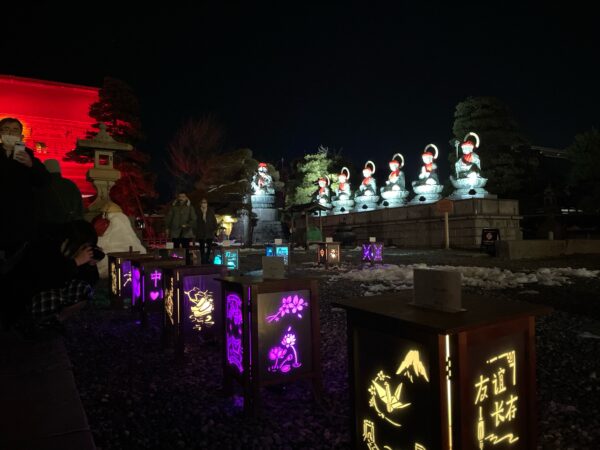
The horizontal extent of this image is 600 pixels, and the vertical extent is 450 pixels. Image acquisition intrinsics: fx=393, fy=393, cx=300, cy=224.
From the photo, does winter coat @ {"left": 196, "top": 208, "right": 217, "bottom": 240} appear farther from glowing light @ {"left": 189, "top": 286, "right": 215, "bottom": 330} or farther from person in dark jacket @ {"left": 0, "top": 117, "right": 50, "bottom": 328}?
glowing light @ {"left": 189, "top": 286, "right": 215, "bottom": 330}

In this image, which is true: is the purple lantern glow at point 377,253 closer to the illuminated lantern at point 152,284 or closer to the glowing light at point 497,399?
the illuminated lantern at point 152,284

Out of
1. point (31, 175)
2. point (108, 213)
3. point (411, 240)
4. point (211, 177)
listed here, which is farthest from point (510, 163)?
point (31, 175)

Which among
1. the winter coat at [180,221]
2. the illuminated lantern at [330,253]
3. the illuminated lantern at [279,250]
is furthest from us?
the illuminated lantern at [330,253]

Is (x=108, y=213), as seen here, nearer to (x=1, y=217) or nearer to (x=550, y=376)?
(x=1, y=217)

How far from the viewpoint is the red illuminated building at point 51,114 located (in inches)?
866

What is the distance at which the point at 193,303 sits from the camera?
13.1ft

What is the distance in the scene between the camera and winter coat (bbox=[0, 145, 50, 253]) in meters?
3.94

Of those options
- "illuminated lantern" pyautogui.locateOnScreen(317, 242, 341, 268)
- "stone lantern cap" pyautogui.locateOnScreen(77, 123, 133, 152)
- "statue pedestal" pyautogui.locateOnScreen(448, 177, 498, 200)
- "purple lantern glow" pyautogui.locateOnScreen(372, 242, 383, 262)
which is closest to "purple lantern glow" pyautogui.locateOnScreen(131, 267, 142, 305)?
"illuminated lantern" pyautogui.locateOnScreen(317, 242, 341, 268)

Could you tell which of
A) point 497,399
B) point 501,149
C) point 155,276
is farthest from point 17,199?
point 501,149

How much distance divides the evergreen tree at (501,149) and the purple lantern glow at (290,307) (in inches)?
1052

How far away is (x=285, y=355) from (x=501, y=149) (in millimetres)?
28048

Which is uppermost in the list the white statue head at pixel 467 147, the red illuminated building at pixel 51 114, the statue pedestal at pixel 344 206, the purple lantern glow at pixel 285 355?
the red illuminated building at pixel 51 114

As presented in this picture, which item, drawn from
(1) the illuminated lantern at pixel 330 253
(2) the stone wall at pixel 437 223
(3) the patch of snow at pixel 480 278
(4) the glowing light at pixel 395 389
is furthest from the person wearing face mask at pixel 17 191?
(2) the stone wall at pixel 437 223

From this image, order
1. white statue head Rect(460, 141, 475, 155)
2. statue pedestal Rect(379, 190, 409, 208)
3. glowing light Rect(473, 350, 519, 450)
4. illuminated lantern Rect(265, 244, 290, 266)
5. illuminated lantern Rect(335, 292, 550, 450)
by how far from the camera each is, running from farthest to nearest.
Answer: statue pedestal Rect(379, 190, 409, 208) < white statue head Rect(460, 141, 475, 155) < illuminated lantern Rect(265, 244, 290, 266) < glowing light Rect(473, 350, 519, 450) < illuminated lantern Rect(335, 292, 550, 450)
